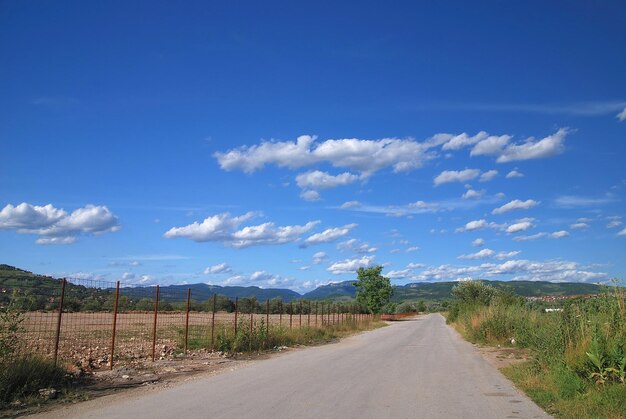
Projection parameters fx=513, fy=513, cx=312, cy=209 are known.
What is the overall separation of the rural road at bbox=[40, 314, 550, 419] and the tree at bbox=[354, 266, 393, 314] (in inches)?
2693

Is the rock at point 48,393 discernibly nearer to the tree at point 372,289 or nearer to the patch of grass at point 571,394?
the patch of grass at point 571,394

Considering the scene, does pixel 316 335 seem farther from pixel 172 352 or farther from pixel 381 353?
pixel 172 352

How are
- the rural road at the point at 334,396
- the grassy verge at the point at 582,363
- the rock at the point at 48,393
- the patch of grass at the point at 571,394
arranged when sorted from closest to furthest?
the patch of grass at the point at 571,394 < the rural road at the point at 334,396 < the grassy verge at the point at 582,363 < the rock at the point at 48,393

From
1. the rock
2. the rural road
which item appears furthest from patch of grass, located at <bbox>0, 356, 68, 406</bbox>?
the rural road

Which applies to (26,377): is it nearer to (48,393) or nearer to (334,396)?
(48,393)

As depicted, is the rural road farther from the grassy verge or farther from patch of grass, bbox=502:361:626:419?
the grassy verge

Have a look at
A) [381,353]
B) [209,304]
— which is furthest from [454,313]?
[381,353]

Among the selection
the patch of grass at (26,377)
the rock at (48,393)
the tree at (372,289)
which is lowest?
the rock at (48,393)

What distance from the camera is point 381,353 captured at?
815 inches

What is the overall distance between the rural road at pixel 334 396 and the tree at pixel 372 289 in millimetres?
68395

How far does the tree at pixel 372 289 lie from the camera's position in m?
83.8

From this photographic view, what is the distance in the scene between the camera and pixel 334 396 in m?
10.2

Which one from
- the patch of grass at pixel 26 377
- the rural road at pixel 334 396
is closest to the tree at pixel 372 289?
the rural road at pixel 334 396

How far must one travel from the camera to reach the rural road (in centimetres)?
873
